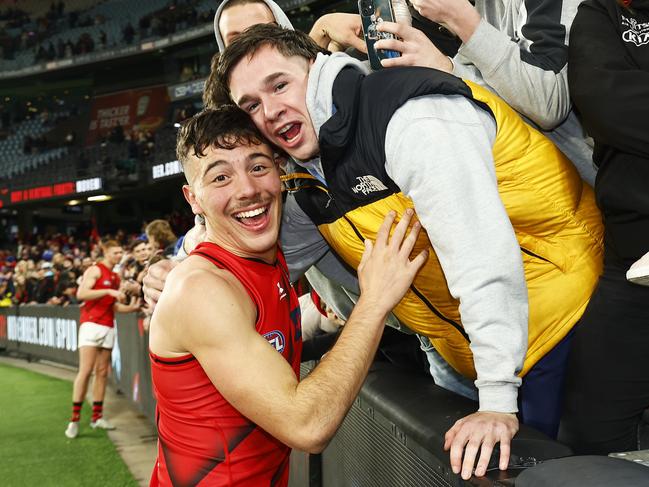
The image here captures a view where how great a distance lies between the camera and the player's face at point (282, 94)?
6.28ft

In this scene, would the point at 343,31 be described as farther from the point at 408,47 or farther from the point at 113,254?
the point at 113,254

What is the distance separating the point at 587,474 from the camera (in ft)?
2.75

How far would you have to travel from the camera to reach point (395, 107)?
63.3 inches

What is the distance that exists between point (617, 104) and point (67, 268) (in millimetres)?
14973

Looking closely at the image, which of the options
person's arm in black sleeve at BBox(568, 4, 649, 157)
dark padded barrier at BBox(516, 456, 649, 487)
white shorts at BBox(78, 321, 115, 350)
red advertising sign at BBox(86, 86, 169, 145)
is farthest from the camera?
red advertising sign at BBox(86, 86, 169, 145)

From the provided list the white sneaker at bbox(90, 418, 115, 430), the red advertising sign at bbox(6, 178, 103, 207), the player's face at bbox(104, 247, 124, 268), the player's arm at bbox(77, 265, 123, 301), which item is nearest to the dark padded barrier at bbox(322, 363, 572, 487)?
the white sneaker at bbox(90, 418, 115, 430)

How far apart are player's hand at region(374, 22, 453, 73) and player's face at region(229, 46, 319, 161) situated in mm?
255

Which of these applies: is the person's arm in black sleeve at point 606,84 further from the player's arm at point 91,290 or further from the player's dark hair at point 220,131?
the player's arm at point 91,290

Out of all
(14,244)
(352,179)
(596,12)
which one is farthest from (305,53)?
(14,244)

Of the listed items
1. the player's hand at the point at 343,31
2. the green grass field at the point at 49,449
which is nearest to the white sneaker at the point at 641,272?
the player's hand at the point at 343,31

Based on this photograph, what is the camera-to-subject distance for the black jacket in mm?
1473

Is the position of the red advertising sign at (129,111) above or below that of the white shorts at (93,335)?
above

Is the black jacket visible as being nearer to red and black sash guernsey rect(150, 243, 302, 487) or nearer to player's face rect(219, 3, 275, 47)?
red and black sash guernsey rect(150, 243, 302, 487)

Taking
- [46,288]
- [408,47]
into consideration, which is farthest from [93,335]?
[46,288]
